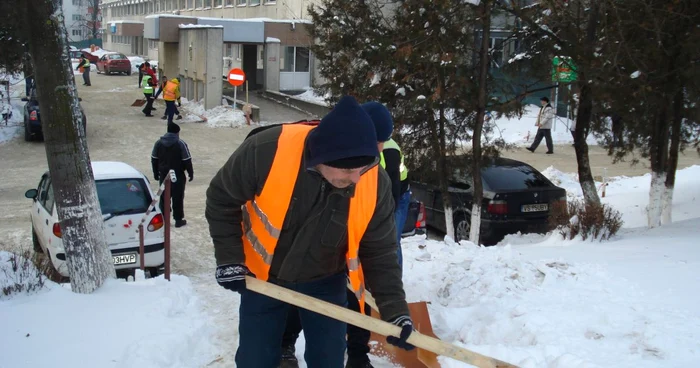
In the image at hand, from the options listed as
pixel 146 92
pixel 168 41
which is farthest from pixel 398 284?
pixel 168 41

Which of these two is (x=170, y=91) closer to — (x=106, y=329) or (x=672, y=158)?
(x=672, y=158)

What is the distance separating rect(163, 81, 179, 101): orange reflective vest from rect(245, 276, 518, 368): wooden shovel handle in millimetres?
20332

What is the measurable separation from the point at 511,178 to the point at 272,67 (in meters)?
22.6

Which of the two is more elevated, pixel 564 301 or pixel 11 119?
pixel 564 301

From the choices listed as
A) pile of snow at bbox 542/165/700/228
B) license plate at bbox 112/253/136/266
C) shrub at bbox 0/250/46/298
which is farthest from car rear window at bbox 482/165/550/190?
shrub at bbox 0/250/46/298

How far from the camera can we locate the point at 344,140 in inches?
110

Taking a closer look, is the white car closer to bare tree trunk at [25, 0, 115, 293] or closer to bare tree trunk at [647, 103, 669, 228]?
bare tree trunk at [25, 0, 115, 293]

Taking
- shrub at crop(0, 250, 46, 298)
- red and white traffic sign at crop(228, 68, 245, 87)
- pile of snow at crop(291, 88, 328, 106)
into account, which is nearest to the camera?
shrub at crop(0, 250, 46, 298)

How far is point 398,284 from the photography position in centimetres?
330

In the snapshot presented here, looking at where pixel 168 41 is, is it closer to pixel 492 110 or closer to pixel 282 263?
pixel 492 110

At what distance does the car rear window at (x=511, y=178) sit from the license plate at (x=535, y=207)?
33 cm

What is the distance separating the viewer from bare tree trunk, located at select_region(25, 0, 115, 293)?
16.3 feet

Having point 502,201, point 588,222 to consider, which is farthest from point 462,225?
point 588,222

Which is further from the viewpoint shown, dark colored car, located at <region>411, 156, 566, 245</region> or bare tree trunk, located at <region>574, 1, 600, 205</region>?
dark colored car, located at <region>411, 156, 566, 245</region>
